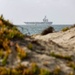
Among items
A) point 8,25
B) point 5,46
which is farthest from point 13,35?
point 8,25

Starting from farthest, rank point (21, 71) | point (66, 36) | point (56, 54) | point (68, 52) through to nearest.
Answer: point (66, 36) < point (68, 52) < point (56, 54) < point (21, 71)

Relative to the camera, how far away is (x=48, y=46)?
55.9ft

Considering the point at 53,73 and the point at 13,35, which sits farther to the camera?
the point at 13,35

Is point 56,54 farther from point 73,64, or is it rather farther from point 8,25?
point 8,25

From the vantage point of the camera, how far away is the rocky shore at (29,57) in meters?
13.0

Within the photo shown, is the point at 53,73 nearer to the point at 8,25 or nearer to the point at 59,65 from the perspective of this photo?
the point at 59,65

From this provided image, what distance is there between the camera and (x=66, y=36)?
24109 mm

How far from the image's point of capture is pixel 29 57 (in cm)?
1418

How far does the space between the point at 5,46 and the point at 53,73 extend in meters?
2.76

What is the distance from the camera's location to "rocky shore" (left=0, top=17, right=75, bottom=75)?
42.6 feet

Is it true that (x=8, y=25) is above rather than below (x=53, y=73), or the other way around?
above

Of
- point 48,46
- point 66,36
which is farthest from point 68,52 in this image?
point 66,36

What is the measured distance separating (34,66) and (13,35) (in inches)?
124

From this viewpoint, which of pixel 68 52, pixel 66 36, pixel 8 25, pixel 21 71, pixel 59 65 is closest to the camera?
pixel 21 71
